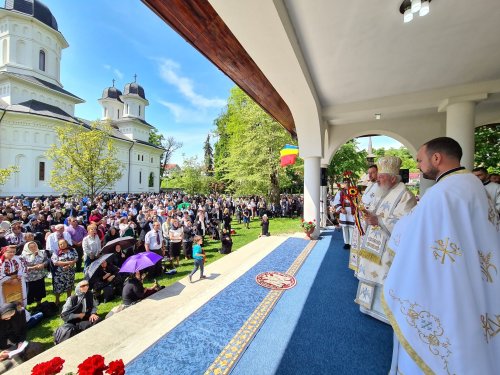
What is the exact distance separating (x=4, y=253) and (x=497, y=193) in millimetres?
9347

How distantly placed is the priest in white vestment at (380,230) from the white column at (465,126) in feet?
15.3

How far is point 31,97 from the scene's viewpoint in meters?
28.1

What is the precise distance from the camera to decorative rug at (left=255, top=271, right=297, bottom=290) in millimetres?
4754

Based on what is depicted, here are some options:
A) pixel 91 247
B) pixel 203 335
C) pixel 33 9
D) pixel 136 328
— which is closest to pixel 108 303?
pixel 91 247

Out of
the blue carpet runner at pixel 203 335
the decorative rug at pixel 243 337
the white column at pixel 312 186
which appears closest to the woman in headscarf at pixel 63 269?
the blue carpet runner at pixel 203 335

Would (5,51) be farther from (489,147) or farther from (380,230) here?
(489,147)

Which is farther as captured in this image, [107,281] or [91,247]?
[91,247]

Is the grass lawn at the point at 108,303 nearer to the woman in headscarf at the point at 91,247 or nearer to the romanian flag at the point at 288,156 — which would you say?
the woman in headscarf at the point at 91,247

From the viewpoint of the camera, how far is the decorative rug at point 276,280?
15.6ft

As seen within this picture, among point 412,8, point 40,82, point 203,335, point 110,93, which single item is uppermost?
point 110,93

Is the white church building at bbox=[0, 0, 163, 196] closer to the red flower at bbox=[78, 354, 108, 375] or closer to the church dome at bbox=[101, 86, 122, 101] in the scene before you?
the church dome at bbox=[101, 86, 122, 101]

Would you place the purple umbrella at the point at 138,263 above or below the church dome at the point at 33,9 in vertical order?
below

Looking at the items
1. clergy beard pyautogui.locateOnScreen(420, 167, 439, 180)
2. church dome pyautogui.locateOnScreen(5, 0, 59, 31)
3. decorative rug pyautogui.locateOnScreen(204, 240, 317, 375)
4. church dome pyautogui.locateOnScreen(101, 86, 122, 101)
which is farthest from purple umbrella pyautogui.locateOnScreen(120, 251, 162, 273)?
church dome pyautogui.locateOnScreen(101, 86, 122, 101)

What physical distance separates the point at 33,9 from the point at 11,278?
41640 millimetres
